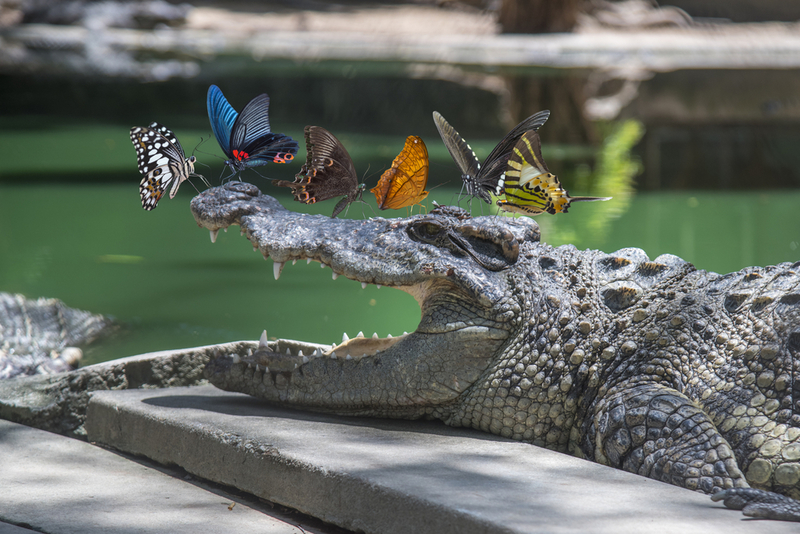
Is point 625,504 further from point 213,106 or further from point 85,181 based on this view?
point 85,181

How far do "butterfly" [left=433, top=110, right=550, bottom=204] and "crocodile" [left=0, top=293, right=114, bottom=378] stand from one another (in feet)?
8.05

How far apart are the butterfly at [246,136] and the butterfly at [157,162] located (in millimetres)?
184

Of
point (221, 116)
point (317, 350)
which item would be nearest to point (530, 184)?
point (317, 350)

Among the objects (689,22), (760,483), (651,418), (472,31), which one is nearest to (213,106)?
(651,418)

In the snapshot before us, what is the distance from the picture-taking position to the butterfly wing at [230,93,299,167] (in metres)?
2.99

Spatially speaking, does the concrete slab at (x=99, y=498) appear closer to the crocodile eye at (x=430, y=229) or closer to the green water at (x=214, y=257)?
the crocodile eye at (x=430, y=229)

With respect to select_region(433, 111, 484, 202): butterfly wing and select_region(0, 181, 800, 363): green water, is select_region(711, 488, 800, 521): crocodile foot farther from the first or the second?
select_region(0, 181, 800, 363): green water

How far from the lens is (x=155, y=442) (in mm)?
2750

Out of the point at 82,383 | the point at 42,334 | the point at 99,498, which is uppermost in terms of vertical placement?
the point at 42,334

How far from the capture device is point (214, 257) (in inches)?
271

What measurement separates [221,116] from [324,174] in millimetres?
447

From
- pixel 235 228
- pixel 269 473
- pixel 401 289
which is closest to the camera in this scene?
pixel 269 473

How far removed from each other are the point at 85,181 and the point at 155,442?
8128 millimetres

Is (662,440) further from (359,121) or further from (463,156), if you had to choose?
(359,121)
